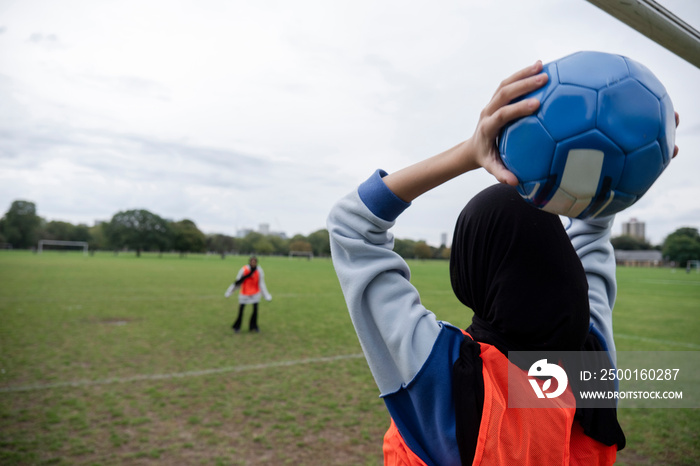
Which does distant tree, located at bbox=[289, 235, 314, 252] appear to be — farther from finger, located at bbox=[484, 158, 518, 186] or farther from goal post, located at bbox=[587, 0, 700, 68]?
finger, located at bbox=[484, 158, 518, 186]

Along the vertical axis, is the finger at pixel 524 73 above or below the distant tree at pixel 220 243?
below

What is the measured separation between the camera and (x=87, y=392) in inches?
252

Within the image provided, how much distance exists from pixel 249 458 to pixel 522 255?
14.6 ft

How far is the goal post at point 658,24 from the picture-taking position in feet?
4.28

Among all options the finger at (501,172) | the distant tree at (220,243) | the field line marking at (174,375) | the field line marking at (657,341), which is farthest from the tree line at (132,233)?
the finger at (501,172)

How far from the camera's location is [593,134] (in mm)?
964

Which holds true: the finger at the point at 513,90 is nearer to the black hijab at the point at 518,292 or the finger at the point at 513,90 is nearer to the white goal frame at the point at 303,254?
the black hijab at the point at 518,292

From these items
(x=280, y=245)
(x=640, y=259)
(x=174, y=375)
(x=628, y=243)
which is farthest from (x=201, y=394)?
(x=280, y=245)

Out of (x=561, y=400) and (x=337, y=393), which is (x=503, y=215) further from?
(x=337, y=393)

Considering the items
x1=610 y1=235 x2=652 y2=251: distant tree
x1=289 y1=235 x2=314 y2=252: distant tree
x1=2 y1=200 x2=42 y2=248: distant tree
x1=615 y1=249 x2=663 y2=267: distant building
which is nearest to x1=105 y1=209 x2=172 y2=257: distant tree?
x1=2 y1=200 x2=42 y2=248: distant tree

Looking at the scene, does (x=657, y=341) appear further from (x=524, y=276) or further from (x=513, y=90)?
(x=513, y=90)

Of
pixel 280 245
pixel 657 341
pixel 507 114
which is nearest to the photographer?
pixel 507 114

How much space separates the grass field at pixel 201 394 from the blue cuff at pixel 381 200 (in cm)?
414

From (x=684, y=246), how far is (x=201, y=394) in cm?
9646
